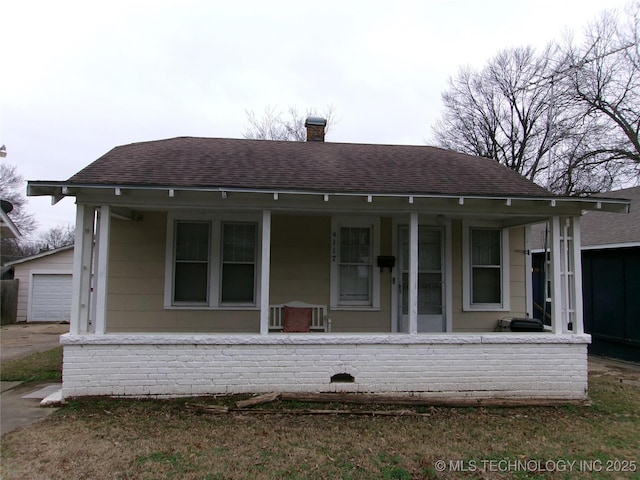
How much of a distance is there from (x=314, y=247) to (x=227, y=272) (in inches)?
57.9

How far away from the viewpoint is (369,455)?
155 inches

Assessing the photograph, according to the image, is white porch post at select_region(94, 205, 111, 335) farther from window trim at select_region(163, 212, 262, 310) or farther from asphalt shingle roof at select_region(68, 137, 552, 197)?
window trim at select_region(163, 212, 262, 310)

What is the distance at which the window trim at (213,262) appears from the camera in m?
6.66

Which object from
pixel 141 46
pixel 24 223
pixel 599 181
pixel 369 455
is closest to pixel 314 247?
pixel 369 455

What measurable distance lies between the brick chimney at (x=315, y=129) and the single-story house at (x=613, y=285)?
553 centimetres

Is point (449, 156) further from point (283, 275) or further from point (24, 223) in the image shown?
point (24, 223)

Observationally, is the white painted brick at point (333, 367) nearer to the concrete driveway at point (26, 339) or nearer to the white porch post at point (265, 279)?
the white porch post at point (265, 279)

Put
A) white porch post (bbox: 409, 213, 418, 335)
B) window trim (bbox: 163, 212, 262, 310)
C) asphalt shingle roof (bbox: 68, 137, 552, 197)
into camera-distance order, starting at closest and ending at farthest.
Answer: asphalt shingle roof (bbox: 68, 137, 552, 197) → white porch post (bbox: 409, 213, 418, 335) → window trim (bbox: 163, 212, 262, 310)

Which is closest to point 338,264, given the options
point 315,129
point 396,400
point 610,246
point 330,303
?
point 330,303

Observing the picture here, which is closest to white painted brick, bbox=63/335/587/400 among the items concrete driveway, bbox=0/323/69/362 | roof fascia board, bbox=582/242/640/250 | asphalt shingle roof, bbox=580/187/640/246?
roof fascia board, bbox=582/242/640/250

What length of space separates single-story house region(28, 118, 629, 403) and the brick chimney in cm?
188

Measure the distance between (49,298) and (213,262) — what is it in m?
14.0

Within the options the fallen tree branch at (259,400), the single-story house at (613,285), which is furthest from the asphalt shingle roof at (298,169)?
the single-story house at (613,285)

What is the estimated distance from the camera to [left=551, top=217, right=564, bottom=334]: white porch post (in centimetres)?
584
